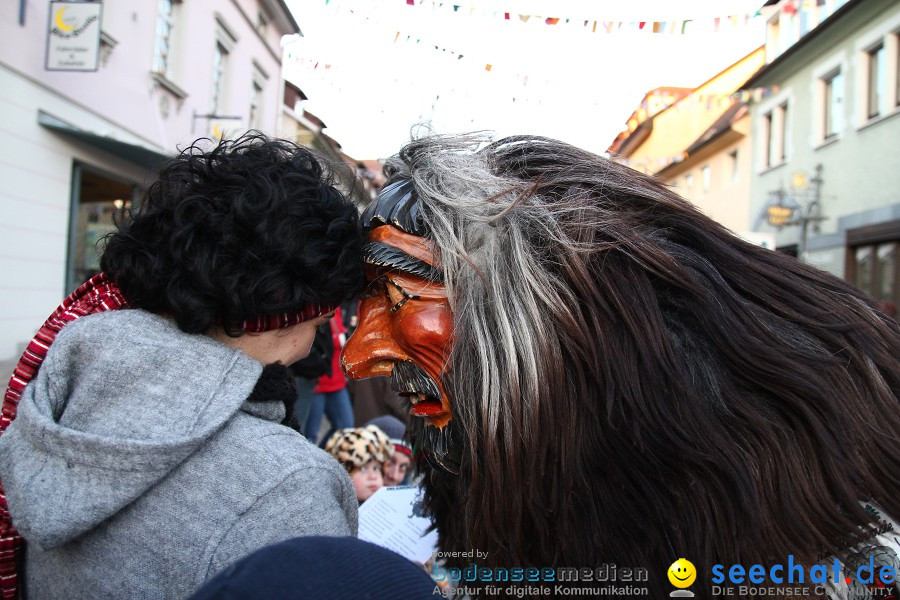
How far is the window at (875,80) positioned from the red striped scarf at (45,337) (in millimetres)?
11507

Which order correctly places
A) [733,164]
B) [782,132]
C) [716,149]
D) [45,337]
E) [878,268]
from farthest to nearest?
[716,149] → [733,164] → [782,132] → [878,268] → [45,337]

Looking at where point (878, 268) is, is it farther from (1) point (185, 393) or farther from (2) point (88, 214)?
(2) point (88, 214)

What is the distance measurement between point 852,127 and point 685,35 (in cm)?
1114

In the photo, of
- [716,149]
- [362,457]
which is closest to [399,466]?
[362,457]

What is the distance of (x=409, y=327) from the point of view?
1.05 metres

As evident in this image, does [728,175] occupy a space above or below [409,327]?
above

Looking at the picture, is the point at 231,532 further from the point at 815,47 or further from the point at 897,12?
the point at 815,47

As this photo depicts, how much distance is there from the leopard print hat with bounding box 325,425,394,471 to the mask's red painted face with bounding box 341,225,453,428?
1503 millimetres

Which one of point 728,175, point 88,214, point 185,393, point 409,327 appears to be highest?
point 728,175

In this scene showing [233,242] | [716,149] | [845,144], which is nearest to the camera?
[233,242]

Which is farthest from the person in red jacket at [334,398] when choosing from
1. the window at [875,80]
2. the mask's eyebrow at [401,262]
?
the window at [875,80]

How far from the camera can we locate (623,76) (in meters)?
1.47

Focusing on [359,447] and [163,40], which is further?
[163,40]

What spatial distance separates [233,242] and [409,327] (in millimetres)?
329
